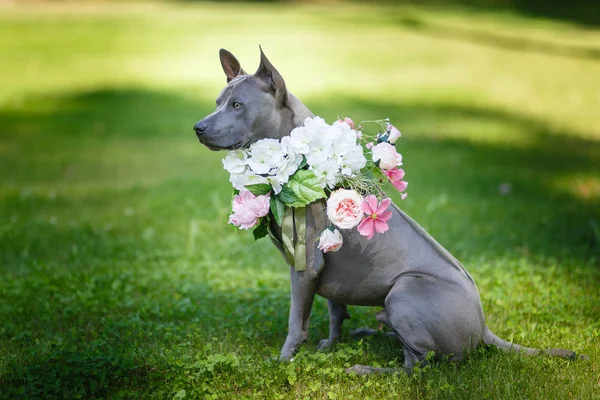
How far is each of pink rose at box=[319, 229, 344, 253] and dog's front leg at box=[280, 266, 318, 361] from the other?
0.28 m

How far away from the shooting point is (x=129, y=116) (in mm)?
15508

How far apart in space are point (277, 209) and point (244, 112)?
62cm

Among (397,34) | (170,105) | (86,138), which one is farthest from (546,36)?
(86,138)

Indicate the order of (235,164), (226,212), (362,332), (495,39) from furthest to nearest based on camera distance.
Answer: (495,39), (226,212), (362,332), (235,164)

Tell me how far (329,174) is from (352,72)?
16448 mm

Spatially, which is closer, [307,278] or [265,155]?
[265,155]

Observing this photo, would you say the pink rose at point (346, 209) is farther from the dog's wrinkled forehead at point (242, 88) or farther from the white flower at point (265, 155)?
the dog's wrinkled forehead at point (242, 88)

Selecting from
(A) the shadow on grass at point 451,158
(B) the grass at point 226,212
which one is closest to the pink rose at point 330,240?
(B) the grass at point 226,212

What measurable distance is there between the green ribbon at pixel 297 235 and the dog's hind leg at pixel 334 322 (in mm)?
712

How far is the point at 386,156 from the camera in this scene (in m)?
4.61

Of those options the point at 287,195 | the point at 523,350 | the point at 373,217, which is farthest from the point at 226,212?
the point at 523,350

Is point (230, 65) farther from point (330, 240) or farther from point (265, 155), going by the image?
point (330, 240)

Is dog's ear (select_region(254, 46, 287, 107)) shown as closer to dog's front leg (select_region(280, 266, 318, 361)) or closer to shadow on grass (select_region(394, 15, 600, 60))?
dog's front leg (select_region(280, 266, 318, 361))

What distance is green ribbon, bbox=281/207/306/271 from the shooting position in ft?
15.4
